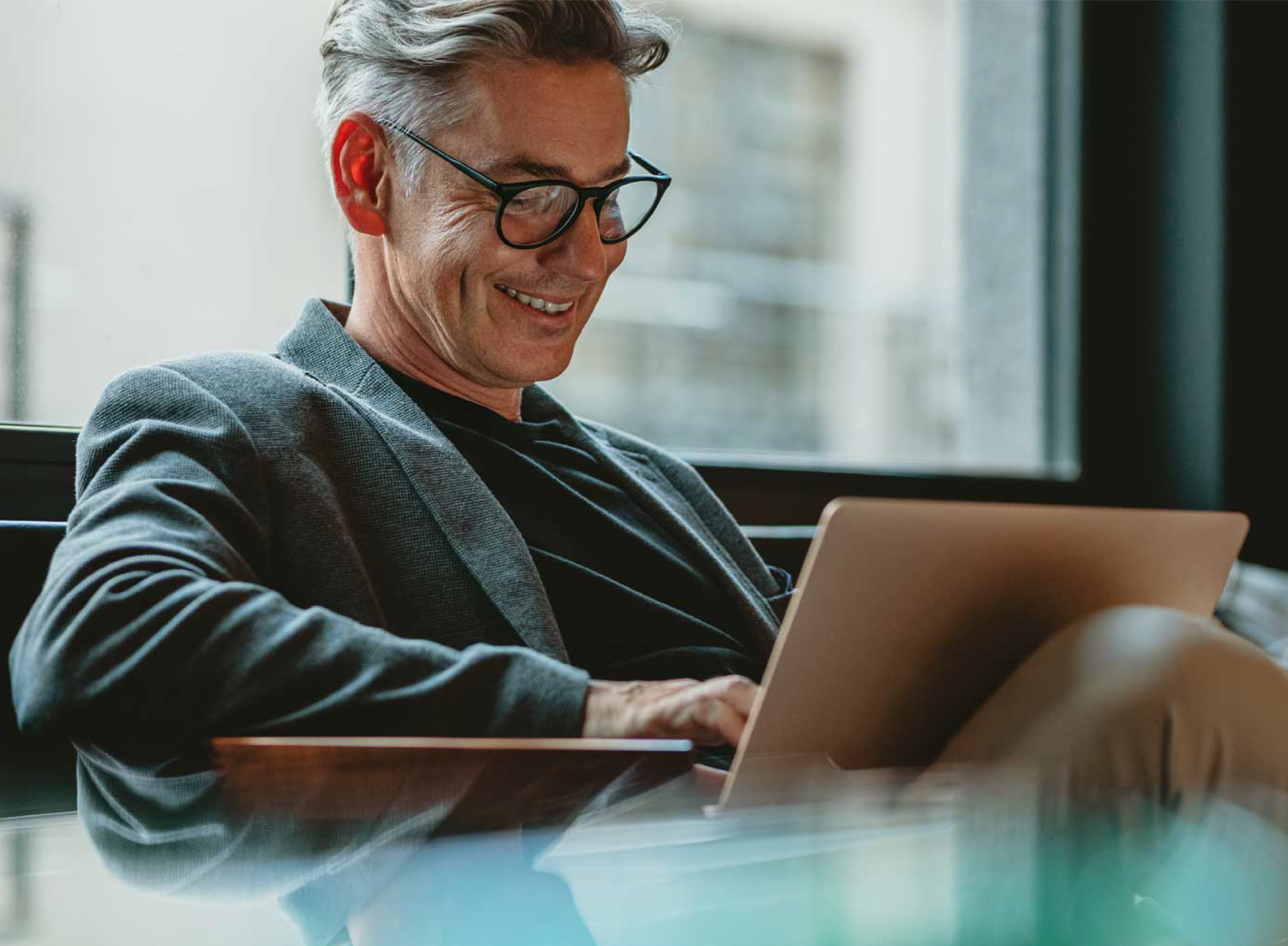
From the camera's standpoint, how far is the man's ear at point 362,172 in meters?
1.36

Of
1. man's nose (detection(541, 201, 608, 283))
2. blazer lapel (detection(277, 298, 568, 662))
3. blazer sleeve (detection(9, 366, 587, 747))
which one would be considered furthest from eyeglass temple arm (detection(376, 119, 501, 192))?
blazer sleeve (detection(9, 366, 587, 747))

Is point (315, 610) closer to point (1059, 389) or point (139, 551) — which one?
point (139, 551)

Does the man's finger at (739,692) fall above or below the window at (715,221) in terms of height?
below

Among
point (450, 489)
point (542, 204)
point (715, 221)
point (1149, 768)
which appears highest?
point (715, 221)

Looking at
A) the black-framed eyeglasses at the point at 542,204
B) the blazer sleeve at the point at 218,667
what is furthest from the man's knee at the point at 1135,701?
the black-framed eyeglasses at the point at 542,204

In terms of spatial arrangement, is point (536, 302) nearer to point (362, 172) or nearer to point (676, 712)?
point (362, 172)

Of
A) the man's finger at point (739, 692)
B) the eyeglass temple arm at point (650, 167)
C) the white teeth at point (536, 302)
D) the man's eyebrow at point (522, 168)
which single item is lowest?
the man's finger at point (739, 692)

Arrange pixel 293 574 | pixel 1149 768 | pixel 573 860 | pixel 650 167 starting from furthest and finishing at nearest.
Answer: pixel 650 167 < pixel 293 574 < pixel 1149 768 < pixel 573 860

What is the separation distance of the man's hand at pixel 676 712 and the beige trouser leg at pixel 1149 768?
0.17 metres

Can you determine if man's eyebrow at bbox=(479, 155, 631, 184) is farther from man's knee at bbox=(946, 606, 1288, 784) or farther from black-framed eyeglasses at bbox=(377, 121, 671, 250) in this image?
man's knee at bbox=(946, 606, 1288, 784)

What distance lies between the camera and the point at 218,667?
0.84 m

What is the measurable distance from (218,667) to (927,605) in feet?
1.59

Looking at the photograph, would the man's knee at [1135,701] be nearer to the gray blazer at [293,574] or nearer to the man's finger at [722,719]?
the man's finger at [722,719]

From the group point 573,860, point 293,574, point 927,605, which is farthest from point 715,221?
point 573,860
